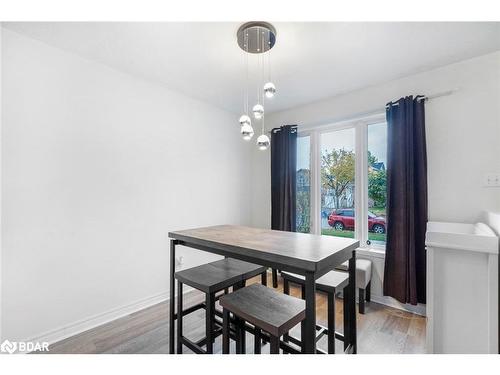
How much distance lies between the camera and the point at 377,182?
268cm

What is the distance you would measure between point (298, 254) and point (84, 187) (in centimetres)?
195

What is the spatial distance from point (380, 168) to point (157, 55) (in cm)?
259

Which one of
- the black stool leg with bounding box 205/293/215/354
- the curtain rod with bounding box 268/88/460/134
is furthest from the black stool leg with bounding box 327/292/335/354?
the curtain rod with bounding box 268/88/460/134

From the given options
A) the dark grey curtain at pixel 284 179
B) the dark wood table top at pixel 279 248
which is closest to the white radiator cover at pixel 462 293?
the dark wood table top at pixel 279 248

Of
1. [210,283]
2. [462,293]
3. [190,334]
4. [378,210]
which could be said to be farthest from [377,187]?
[190,334]

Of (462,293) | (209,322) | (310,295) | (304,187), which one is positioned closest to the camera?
(462,293)

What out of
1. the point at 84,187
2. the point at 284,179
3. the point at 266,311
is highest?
the point at 284,179

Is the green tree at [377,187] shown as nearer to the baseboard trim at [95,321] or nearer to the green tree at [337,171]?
the green tree at [337,171]

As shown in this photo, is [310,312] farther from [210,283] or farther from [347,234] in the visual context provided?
[347,234]

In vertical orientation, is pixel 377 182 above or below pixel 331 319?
above

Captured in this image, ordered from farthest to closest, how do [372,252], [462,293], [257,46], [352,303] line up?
1. [372,252]
2. [257,46]
3. [352,303]
4. [462,293]

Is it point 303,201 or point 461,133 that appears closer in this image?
point 461,133
